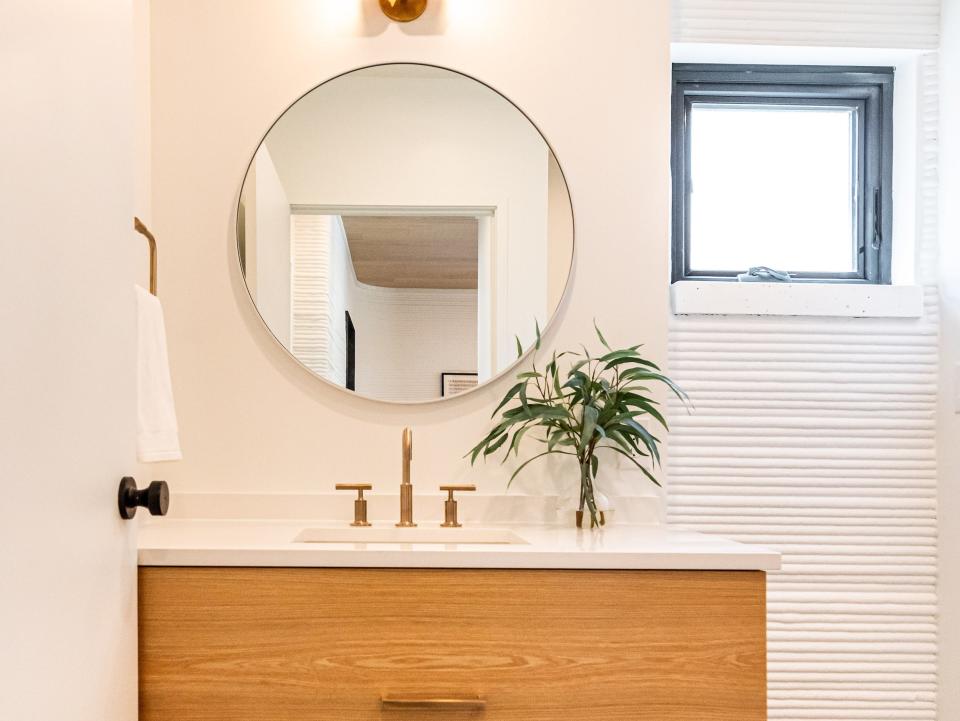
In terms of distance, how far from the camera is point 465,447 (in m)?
1.94

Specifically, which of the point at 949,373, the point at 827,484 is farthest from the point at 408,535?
the point at 949,373

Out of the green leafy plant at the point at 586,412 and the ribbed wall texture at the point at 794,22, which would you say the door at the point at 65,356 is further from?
the ribbed wall texture at the point at 794,22

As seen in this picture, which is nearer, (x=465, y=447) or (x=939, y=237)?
(x=465, y=447)

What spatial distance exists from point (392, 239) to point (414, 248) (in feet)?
0.17

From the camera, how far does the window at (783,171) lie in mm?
2273

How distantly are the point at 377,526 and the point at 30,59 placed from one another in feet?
3.80

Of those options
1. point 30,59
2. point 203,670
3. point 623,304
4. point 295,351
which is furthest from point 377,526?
point 30,59

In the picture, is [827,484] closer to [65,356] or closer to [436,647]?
→ [436,647]

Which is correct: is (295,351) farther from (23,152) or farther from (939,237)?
(939,237)

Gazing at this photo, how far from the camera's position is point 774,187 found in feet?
7.59

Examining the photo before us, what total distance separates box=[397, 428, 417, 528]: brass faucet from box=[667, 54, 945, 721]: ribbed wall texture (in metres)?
0.65

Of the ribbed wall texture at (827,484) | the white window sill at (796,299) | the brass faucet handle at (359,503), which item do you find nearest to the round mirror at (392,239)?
the brass faucet handle at (359,503)

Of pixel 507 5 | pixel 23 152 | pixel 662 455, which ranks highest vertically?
pixel 507 5

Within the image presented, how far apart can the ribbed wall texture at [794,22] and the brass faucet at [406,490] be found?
114 centimetres
